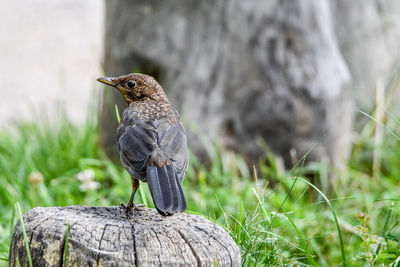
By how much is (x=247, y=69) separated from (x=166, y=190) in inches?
→ 115

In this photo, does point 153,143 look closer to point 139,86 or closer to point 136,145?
point 136,145

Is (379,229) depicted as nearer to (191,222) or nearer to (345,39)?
(191,222)

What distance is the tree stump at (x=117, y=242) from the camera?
2.20 m

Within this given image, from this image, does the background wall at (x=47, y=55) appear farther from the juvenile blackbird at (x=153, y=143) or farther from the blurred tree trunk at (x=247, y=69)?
the juvenile blackbird at (x=153, y=143)

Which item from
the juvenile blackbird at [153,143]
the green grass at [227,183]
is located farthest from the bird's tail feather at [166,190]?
the green grass at [227,183]

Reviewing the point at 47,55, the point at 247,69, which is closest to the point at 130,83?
the point at 247,69

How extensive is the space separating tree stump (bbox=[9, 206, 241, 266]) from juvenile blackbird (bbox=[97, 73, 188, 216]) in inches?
5.3

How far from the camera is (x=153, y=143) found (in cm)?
284

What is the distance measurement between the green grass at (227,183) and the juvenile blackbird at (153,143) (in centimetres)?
75

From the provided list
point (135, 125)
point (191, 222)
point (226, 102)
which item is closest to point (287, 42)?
point (226, 102)

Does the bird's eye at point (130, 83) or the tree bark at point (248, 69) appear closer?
the bird's eye at point (130, 83)

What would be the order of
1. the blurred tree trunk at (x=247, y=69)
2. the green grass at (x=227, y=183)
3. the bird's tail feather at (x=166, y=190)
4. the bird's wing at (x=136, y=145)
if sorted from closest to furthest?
the bird's tail feather at (x=166, y=190)
the bird's wing at (x=136, y=145)
the green grass at (x=227, y=183)
the blurred tree trunk at (x=247, y=69)

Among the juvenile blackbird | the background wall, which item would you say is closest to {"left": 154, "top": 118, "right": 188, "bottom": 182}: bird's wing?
the juvenile blackbird

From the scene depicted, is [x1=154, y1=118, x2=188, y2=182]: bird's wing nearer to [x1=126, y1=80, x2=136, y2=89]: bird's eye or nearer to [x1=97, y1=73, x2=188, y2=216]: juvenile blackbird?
[x1=97, y1=73, x2=188, y2=216]: juvenile blackbird
